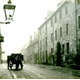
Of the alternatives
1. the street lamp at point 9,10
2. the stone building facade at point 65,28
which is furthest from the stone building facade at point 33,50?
the street lamp at point 9,10

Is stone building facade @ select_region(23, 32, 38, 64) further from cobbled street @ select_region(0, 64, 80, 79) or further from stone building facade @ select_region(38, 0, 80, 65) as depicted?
cobbled street @ select_region(0, 64, 80, 79)

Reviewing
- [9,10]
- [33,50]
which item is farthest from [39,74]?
[33,50]

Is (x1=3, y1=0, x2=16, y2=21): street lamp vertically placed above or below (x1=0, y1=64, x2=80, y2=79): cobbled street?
above

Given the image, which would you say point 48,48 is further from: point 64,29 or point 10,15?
point 10,15

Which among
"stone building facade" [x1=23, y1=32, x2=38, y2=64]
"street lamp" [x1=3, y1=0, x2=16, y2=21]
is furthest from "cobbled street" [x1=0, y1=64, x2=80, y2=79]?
"stone building facade" [x1=23, y1=32, x2=38, y2=64]

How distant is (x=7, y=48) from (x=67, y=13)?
63.4m

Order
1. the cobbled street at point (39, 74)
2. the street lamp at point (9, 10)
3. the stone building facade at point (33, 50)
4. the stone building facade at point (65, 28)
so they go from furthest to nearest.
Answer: the stone building facade at point (33, 50), the stone building facade at point (65, 28), the cobbled street at point (39, 74), the street lamp at point (9, 10)

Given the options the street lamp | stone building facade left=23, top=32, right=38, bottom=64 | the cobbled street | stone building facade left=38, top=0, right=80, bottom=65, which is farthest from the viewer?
stone building facade left=23, top=32, right=38, bottom=64

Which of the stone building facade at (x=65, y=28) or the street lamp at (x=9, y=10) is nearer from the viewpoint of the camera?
the street lamp at (x=9, y=10)

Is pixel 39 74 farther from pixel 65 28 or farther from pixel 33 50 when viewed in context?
pixel 33 50

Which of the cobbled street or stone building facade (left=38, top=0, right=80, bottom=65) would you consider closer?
the cobbled street

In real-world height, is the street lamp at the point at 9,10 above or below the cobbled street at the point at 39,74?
above

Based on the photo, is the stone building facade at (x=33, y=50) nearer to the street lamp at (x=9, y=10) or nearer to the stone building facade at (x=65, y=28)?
the stone building facade at (x=65, y=28)

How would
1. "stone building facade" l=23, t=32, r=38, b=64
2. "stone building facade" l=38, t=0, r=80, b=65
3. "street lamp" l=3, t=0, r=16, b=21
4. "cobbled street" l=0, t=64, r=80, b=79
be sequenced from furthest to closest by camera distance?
"stone building facade" l=23, t=32, r=38, b=64 < "stone building facade" l=38, t=0, r=80, b=65 < "cobbled street" l=0, t=64, r=80, b=79 < "street lamp" l=3, t=0, r=16, b=21
